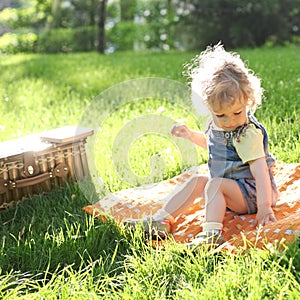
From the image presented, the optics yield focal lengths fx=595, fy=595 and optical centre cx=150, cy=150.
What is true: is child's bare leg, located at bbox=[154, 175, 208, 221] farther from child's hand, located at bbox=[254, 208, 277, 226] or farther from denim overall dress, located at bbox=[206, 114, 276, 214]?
child's hand, located at bbox=[254, 208, 277, 226]

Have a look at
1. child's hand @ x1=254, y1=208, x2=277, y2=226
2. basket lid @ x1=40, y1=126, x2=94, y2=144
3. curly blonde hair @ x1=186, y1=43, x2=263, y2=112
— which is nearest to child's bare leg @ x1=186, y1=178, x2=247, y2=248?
child's hand @ x1=254, y1=208, x2=277, y2=226

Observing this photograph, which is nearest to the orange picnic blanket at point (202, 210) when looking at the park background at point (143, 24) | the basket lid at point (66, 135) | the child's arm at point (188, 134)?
the child's arm at point (188, 134)

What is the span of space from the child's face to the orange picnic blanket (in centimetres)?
40

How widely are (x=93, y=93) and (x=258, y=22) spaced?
6214 mm

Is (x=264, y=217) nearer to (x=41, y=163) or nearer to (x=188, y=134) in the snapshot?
(x=188, y=134)

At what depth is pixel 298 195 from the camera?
2.69 m

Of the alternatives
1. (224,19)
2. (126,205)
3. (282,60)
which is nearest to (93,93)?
(282,60)

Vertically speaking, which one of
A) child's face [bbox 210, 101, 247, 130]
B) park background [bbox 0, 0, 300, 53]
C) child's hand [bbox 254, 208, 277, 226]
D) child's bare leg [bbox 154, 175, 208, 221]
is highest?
park background [bbox 0, 0, 300, 53]

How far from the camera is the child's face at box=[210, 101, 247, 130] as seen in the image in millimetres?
2420

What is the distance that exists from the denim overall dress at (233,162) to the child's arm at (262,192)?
66mm

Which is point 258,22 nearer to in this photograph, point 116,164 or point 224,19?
point 224,19

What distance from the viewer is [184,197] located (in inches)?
106

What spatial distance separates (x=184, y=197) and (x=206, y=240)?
0.41m

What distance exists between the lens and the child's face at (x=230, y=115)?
242 centimetres
